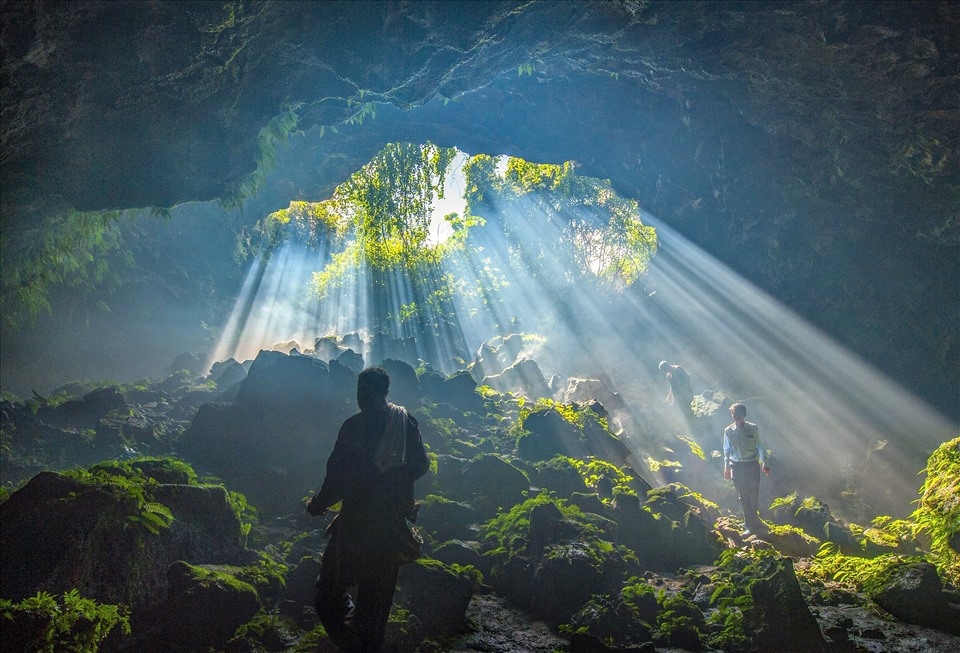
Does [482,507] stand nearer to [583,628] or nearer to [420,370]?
[583,628]

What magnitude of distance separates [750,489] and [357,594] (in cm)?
769

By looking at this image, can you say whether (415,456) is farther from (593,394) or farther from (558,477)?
(593,394)

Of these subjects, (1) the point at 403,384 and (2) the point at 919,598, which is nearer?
(2) the point at 919,598

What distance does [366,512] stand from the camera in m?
3.66

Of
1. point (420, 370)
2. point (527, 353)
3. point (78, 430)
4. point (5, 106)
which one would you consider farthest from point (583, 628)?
point (527, 353)

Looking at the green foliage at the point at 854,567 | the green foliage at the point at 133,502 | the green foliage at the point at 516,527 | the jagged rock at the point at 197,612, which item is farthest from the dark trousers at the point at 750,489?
the green foliage at the point at 133,502

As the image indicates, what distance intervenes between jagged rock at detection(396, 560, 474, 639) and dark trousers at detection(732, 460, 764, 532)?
5.59 m

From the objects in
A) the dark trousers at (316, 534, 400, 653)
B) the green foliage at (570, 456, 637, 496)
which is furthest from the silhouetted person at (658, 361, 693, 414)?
the dark trousers at (316, 534, 400, 653)

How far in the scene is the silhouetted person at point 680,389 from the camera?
20266 millimetres

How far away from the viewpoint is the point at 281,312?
3659cm

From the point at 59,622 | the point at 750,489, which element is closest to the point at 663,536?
the point at 750,489

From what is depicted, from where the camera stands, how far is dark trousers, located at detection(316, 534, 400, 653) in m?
3.52

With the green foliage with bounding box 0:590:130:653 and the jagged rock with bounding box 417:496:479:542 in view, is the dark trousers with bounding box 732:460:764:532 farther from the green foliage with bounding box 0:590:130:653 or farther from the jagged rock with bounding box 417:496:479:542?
the green foliage with bounding box 0:590:130:653

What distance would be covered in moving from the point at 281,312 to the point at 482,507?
32.3 m
